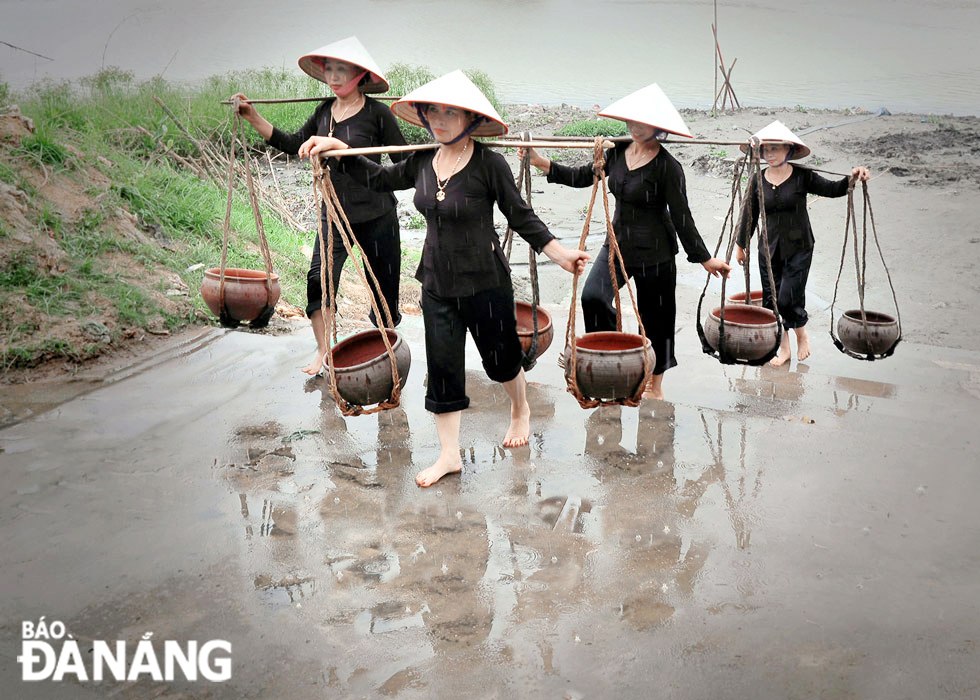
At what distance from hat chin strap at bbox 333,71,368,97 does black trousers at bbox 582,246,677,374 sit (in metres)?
1.44

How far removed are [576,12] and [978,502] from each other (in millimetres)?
26809

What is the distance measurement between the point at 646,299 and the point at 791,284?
4.62ft

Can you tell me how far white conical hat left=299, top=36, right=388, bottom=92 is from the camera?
13.0 ft

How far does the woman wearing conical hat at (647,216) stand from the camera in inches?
149

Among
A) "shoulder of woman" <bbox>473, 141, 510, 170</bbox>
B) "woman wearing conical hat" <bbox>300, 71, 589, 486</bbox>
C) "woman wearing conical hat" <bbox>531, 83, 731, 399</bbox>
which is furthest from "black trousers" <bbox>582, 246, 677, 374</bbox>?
"shoulder of woman" <bbox>473, 141, 510, 170</bbox>

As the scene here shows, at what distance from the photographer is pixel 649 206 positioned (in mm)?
3959

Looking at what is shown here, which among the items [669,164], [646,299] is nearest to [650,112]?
[669,164]

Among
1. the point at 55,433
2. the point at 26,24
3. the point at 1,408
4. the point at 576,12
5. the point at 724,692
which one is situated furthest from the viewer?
the point at 576,12

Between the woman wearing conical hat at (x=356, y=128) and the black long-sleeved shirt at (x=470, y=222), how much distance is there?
2.43ft

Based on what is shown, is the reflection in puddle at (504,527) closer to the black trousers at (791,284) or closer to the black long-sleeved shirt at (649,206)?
the black long-sleeved shirt at (649,206)

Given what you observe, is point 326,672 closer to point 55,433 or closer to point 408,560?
point 408,560

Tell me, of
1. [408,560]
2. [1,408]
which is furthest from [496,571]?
[1,408]

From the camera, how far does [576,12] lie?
27453 mm

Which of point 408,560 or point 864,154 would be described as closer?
point 408,560
